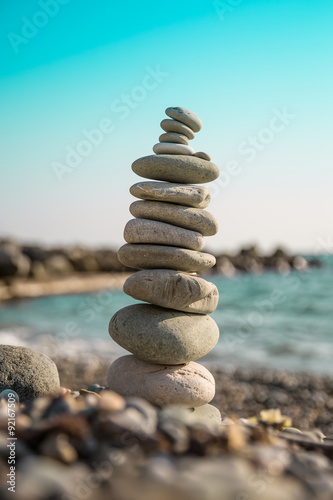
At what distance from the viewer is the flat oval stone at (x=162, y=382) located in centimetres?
424

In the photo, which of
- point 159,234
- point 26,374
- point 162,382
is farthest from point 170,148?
point 26,374

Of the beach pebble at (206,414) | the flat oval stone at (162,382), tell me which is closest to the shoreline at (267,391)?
the beach pebble at (206,414)

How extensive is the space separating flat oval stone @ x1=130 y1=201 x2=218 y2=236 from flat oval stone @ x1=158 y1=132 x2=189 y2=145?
686 mm

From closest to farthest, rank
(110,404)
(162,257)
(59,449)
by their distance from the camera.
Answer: (59,449)
(110,404)
(162,257)

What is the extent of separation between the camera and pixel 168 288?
4.40 meters

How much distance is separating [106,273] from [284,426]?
30.2 metres

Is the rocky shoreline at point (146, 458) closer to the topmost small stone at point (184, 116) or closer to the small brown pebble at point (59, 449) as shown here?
the small brown pebble at point (59, 449)

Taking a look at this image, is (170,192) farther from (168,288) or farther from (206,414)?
(206,414)

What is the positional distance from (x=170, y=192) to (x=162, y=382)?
5.85ft

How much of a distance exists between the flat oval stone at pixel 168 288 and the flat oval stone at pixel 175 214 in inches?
20.0

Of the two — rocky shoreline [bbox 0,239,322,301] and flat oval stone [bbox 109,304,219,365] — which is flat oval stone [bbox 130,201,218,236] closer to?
flat oval stone [bbox 109,304,219,365]

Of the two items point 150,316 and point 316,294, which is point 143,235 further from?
point 316,294

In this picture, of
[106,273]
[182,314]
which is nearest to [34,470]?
[182,314]

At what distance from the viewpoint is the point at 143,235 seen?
455 centimetres
